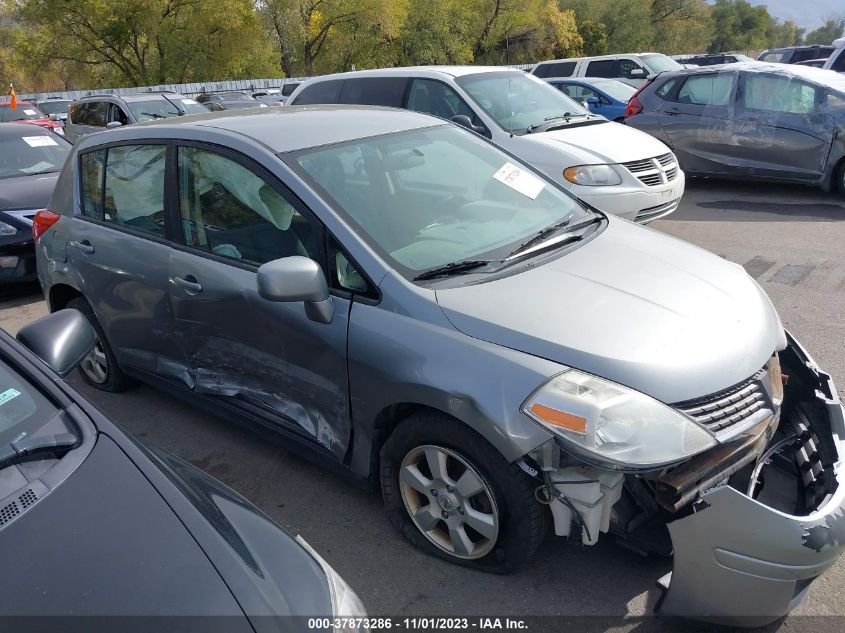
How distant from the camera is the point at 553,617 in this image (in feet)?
8.29

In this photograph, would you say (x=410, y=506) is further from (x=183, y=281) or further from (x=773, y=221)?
(x=773, y=221)

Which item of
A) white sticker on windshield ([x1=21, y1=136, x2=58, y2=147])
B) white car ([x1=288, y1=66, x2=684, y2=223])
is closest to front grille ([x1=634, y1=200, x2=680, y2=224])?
white car ([x1=288, y1=66, x2=684, y2=223])

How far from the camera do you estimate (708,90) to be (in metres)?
9.58

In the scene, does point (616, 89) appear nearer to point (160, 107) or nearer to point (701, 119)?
point (701, 119)

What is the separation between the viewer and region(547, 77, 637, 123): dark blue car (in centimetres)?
1262

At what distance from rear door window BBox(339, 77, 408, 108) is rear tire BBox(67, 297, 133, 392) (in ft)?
14.2

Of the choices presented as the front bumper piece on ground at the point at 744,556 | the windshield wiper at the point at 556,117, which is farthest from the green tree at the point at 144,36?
the front bumper piece on ground at the point at 744,556

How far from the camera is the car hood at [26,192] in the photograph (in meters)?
7.12

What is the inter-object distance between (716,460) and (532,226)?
1403 millimetres

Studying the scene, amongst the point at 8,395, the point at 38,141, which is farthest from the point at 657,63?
the point at 8,395

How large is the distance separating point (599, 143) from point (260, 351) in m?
4.94

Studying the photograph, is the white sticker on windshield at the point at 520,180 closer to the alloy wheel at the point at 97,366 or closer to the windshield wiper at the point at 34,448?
the windshield wiper at the point at 34,448

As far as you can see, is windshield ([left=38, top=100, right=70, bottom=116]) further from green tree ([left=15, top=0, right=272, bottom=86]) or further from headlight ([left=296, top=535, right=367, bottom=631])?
headlight ([left=296, top=535, right=367, bottom=631])

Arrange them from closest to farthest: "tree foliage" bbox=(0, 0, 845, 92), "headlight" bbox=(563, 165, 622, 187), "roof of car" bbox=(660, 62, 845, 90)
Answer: "headlight" bbox=(563, 165, 622, 187) < "roof of car" bbox=(660, 62, 845, 90) < "tree foliage" bbox=(0, 0, 845, 92)
